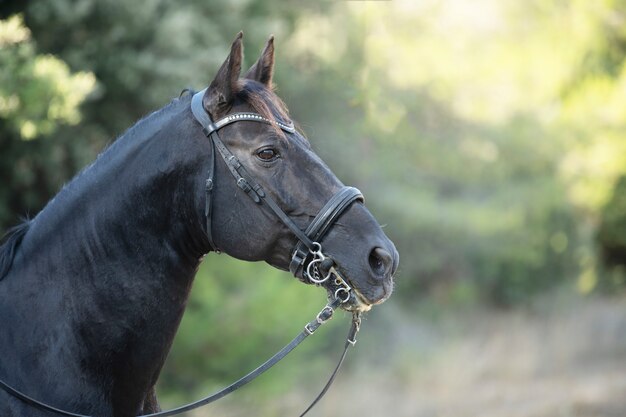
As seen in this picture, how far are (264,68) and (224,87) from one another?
0.40m

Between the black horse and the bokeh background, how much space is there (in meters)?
2.84

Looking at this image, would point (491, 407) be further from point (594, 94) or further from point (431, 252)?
point (594, 94)

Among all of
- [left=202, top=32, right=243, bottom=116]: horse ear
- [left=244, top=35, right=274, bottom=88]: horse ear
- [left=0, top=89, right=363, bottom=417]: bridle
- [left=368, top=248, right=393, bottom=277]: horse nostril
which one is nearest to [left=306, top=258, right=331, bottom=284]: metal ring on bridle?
[left=0, top=89, right=363, bottom=417]: bridle

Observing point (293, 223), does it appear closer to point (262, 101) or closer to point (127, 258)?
point (262, 101)

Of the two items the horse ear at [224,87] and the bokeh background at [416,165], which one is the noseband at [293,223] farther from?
the bokeh background at [416,165]

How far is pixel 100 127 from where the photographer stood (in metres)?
8.25

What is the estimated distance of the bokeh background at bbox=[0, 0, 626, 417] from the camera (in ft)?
25.0

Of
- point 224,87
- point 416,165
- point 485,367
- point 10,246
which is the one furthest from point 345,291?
point 416,165

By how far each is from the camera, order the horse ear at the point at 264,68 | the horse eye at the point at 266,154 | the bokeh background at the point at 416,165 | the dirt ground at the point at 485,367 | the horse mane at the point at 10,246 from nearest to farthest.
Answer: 1. the horse eye at the point at 266,154
2. the horse mane at the point at 10,246
3. the horse ear at the point at 264,68
4. the bokeh background at the point at 416,165
5. the dirt ground at the point at 485,367

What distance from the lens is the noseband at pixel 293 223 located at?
114 inches

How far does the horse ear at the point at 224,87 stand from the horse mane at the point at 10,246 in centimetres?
101

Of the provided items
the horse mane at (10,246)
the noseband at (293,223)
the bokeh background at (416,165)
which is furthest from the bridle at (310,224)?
the bokeh background at (416,165)

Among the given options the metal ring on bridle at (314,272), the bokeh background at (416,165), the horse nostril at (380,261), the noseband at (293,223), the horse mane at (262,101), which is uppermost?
the bokeh background at (416,165)

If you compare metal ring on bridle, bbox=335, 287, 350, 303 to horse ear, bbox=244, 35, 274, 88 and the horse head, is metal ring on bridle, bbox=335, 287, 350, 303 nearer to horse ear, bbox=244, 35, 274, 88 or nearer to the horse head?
the horse head
